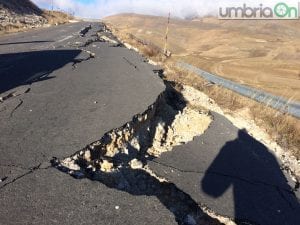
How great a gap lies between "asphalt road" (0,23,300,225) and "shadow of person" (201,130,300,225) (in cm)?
2

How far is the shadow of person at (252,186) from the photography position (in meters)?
5.30

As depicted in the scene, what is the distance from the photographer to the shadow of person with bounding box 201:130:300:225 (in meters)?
5.30

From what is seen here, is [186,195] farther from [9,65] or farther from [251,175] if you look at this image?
[9,65]

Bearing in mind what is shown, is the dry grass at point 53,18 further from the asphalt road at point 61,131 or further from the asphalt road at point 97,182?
the asphalt road at point 97,182

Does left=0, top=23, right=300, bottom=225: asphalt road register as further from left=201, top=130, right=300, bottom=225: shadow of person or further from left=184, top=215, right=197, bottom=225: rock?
left=184, top=215, right=197, bottom=225: rock

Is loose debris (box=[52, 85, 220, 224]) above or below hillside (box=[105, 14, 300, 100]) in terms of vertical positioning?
above

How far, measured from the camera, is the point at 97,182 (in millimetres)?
4547

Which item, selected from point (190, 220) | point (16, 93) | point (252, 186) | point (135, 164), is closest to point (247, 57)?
point (16, 93)

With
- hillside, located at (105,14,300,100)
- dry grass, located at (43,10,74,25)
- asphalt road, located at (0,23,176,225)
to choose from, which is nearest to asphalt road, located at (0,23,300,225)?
asphalt road, located at (0,23,176,225)

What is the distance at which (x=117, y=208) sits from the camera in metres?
4.04

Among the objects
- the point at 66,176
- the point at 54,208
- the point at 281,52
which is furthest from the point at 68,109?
the point at 281,52

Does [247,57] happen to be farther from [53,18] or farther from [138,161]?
[138,161]

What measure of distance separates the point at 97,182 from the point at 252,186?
2.57 metres

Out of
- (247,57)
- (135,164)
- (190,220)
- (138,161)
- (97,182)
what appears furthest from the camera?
(247,57)
